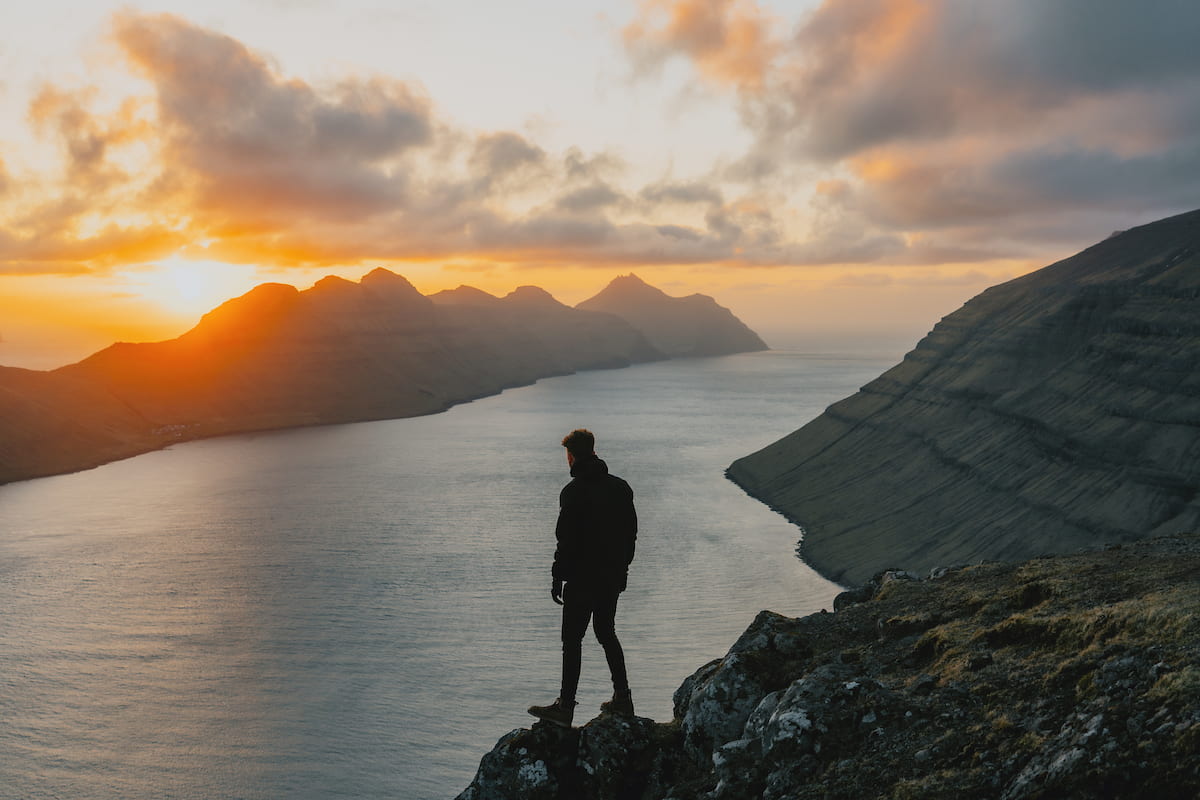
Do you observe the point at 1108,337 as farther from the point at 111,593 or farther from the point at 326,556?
the point at 111,593

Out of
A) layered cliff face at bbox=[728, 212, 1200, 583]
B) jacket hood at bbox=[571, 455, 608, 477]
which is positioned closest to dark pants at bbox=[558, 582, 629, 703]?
jacket hood at bbox=[571, 455, 608, 477]

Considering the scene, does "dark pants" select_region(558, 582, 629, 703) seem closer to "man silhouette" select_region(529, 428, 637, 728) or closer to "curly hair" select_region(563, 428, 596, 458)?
"man silhouette" select_region(529, 428, 637, 728)

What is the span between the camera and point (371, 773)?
4503 centimetres

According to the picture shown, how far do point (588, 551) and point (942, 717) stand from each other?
5.47 m

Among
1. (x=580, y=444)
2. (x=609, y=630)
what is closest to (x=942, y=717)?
(x=609, y=630)

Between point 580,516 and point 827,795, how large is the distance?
16.5 ft

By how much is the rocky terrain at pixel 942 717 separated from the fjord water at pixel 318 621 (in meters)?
33.1

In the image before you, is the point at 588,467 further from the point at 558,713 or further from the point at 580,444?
the point at 558,713

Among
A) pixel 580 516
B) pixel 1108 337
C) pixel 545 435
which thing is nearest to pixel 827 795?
pixel 580 516

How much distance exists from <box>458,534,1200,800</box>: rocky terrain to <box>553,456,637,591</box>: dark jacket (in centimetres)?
238

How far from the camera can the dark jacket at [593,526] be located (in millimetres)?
13219

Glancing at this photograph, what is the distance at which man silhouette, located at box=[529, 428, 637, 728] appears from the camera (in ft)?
43.4

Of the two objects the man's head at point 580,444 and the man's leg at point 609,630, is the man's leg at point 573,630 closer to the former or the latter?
the man's leg at point 609,630

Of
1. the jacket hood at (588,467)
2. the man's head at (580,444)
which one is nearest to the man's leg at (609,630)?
the jacket hood at (588,467)
